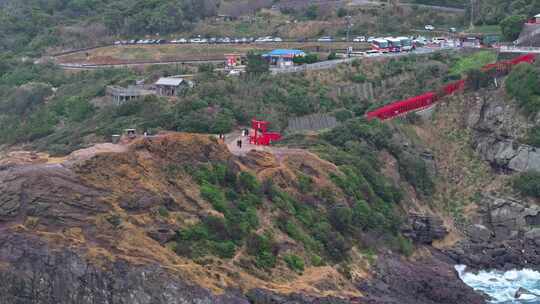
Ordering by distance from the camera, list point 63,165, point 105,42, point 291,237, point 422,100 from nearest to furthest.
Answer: point 63,165
point 291,237
point 422,100
point 105,42

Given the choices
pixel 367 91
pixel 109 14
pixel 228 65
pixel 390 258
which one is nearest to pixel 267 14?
pixel 109 14

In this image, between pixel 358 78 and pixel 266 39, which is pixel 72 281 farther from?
pixel 266 39

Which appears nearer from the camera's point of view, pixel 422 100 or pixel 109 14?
pixel 422 100

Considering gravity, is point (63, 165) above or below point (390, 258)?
above

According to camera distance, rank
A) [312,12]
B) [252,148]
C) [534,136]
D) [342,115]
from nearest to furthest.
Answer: [252,148] < [534,136] < [342,115] < [312,12]

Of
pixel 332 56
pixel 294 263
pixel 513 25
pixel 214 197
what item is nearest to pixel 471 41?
pixel 513 25

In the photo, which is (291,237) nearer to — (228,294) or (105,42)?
(228,294)

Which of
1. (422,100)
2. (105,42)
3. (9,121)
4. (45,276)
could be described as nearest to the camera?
(45,276)
